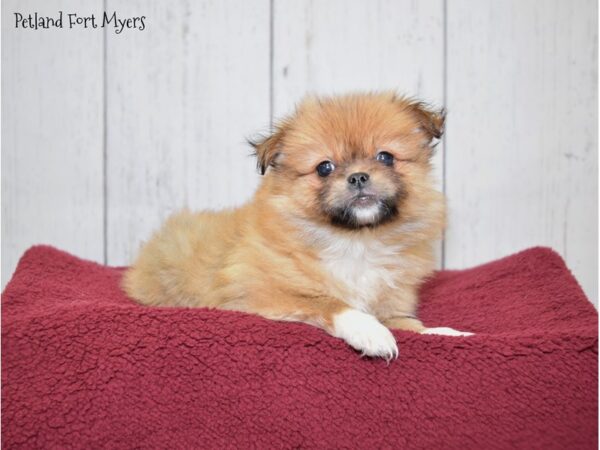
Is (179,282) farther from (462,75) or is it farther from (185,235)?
(462,75)

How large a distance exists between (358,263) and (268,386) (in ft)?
2.16

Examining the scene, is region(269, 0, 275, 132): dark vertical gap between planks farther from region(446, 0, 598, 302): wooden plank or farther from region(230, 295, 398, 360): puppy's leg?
region(230, 295, 398, 360): puppy's leg

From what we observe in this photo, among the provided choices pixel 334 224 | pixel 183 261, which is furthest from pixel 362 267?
pixel 183 261

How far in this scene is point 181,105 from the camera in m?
3.38

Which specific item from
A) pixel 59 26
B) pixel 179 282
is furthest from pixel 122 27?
pixel 179 282

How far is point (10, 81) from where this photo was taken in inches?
132

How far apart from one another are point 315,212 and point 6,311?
3.66 feet

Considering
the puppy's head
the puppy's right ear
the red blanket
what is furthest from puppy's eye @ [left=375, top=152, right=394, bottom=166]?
the red blanket

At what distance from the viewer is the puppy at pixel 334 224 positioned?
7.29ft

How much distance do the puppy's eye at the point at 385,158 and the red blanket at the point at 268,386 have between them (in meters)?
0.67

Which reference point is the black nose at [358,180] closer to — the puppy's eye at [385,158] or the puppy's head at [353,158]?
the puppy's head at [353,158]

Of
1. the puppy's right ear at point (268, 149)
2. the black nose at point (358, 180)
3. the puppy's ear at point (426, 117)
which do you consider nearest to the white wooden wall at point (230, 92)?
the puppy's right ear at point (268, 149)

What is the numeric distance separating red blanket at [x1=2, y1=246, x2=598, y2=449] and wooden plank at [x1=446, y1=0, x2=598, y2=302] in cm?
160

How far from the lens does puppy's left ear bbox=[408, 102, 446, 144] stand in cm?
238
